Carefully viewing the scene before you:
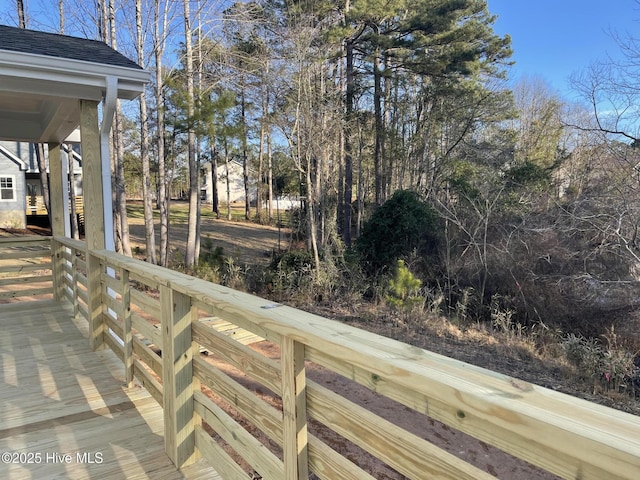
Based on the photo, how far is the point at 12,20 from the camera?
10578mm

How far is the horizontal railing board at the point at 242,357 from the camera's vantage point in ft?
4.54

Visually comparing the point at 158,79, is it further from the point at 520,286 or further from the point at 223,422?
the point at 223,422

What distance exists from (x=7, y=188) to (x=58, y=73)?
1628 centimetres

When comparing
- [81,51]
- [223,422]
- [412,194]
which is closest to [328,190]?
[412,194]

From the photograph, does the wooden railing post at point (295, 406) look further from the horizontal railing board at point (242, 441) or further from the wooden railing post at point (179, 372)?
the wooden railing post at point (179, 372)

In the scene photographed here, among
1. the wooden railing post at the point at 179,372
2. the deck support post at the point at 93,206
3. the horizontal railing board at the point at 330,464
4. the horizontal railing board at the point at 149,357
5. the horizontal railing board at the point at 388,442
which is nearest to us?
the horizontal railing board at the point at 388,442

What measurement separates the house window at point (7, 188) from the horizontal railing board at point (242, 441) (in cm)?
1805

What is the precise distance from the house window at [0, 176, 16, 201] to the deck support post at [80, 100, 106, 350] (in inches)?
623

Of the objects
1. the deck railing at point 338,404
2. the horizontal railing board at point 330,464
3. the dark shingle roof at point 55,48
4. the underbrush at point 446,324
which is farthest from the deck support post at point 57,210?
the horizontal railing board at point 330,464

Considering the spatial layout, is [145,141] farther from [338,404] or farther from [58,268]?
[338,404]

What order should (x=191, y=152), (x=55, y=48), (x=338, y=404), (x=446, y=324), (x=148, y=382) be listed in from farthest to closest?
1. (x=191, y=152)
2. (x=446, y=324)
3. (x=55, y=48)
4. (x=148, y=382)
5. (x=338, y=404)

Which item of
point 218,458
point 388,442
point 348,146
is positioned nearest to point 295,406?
point 388,442

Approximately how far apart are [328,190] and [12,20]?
30.1 feet

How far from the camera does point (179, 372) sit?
1.92 m
